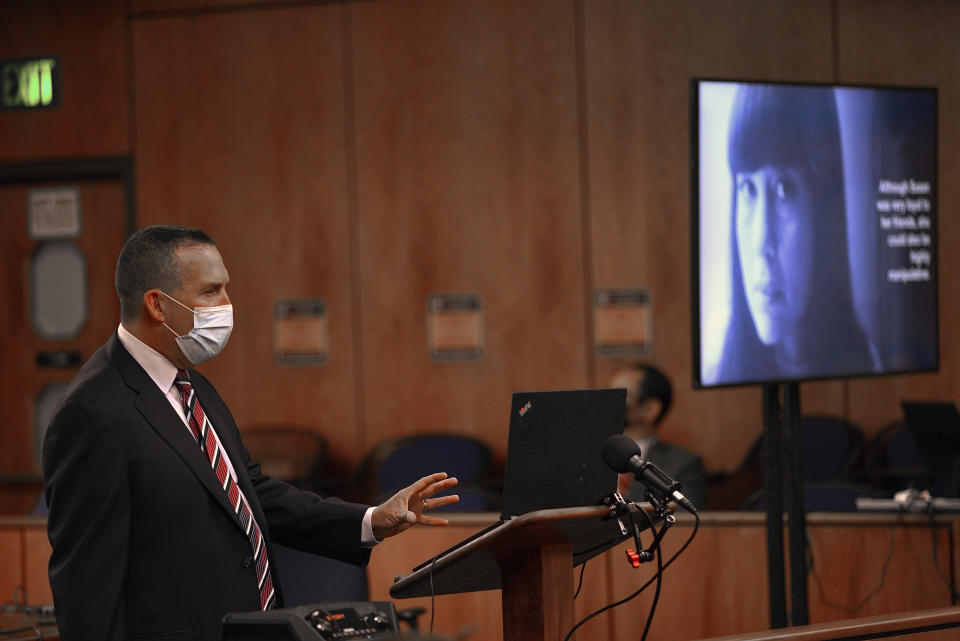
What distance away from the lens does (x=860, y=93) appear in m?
3.58

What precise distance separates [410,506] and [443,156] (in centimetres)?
394

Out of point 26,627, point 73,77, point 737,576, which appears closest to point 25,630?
point 26,627

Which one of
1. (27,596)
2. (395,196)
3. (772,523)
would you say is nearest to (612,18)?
(395,196)

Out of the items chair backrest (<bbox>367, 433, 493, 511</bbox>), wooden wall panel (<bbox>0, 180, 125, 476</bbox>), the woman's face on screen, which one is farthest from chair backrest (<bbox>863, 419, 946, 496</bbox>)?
wooden wall panel (<bbox>0, 180, 125, 476</bbox>)

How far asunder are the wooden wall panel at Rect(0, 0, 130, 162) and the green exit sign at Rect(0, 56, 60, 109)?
0.12 ft

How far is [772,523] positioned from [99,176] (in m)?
4.66

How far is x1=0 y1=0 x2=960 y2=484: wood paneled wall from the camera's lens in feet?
19.7

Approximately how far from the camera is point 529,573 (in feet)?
7.40

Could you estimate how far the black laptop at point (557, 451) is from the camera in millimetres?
2148

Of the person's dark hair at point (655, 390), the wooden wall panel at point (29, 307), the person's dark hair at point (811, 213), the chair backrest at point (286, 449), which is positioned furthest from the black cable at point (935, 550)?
the wooden wall panel at point (29, 307)

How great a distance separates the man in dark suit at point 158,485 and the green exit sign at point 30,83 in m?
4.63

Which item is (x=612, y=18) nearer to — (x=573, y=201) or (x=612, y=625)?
(x=573, y=201)

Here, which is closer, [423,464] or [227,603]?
[227,603]

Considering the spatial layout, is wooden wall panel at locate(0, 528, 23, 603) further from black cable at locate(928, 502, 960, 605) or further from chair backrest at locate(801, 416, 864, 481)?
chair backrest at locate(801, 416, 864, 481)
